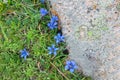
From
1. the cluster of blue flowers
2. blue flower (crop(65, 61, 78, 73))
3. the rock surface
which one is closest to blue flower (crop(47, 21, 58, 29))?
the cluster of blue flowers

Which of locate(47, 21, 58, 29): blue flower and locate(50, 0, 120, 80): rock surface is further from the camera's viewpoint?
locate(47, 21, 58, 29): blue flower

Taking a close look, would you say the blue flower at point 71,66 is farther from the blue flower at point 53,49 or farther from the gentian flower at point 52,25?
the gentian flower at point 52,25

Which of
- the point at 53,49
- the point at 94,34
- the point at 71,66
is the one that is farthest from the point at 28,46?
the point at 94,34

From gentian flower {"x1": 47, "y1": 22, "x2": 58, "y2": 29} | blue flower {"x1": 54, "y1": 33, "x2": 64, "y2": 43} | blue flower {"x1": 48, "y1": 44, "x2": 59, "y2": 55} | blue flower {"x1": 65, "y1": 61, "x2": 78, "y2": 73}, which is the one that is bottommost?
blue flower {"x1": 65, "y1": 61, "x2": 78, "y2": 73}

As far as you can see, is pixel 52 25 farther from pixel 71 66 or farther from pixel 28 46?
pixel 71 66

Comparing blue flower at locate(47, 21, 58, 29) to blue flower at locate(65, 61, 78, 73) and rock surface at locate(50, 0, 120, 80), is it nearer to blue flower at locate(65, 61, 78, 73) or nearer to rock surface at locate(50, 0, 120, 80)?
rock surface at locate(50, 0, 120, 80)

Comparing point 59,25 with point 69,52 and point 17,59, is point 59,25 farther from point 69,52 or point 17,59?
point 17,59
